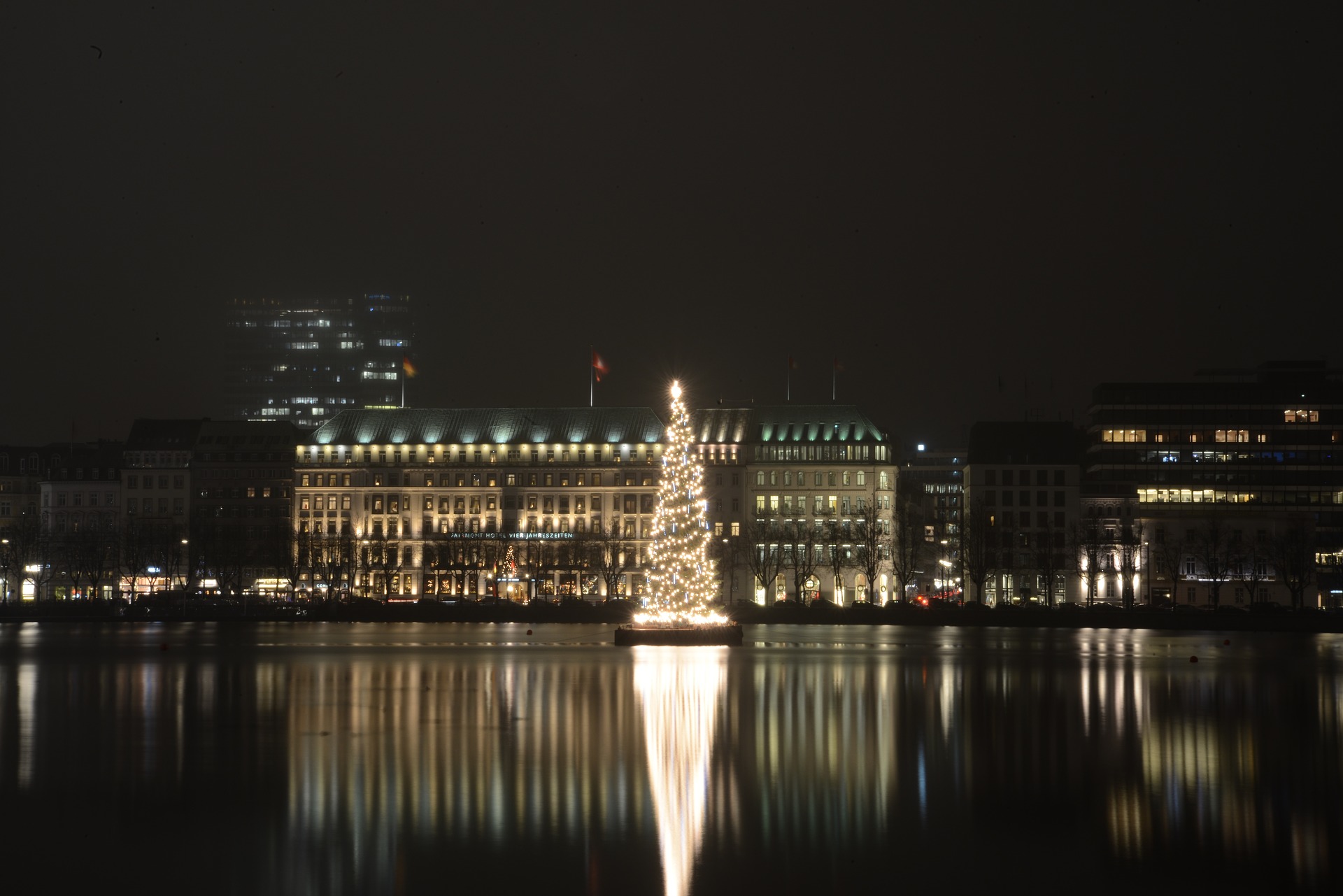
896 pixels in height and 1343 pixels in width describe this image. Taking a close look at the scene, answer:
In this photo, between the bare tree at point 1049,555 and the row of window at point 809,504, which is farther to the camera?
the row of window at point 809,504

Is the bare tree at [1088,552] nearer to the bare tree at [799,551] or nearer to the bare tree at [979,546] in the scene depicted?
the bare tree at [979,546]

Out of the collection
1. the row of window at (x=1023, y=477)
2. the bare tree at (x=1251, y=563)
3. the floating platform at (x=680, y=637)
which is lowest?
the floating platform at (x=680, y=637)

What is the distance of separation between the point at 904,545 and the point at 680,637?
75113 mm

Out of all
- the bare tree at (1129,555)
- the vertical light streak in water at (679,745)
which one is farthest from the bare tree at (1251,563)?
the vertical light streak in water at (679,745)

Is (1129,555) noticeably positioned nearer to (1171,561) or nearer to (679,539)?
(1171,561)

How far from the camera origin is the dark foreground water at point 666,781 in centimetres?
2297

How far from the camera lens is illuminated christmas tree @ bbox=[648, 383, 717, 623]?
3118 inches

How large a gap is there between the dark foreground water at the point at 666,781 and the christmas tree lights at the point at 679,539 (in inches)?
752

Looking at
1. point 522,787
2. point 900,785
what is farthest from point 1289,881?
point 522,787

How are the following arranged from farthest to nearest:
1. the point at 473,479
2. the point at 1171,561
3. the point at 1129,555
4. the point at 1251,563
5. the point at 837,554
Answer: the point at 473,479, the point at 837,554, the point at 1129,555, the point at 1171,561, the point at 1251,563

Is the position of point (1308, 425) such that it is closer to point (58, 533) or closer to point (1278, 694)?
point (1278, 694)

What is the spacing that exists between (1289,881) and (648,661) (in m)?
45.0

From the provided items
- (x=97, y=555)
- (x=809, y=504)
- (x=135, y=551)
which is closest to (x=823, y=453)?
(x=809, y=504)

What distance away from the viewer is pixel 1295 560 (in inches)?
5261
